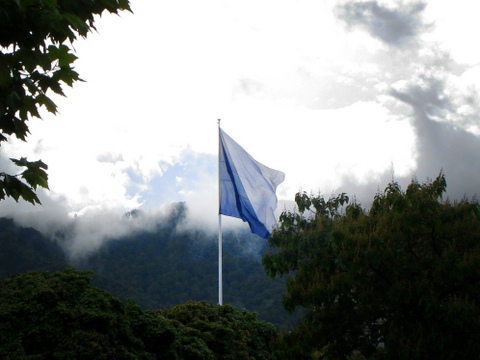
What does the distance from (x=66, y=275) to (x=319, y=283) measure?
5146 mm

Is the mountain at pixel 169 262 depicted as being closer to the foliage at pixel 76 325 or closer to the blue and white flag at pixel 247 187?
the blue and white flag at pixel 247 187

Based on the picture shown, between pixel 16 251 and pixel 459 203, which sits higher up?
pixel 459 203

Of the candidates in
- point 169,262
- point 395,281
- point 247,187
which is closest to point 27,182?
point 395,281

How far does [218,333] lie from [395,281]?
6.11 m

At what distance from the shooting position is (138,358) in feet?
39.2

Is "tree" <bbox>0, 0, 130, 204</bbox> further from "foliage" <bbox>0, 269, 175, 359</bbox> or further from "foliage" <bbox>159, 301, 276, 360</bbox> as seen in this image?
"foliage" <bbox>159, 301, 276, 360</bbox>

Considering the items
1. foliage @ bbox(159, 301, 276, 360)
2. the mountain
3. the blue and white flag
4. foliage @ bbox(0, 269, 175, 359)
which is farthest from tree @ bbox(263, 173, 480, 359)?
the mountain

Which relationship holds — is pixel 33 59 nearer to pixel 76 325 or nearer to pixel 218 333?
pixel 76 325

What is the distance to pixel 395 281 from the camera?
11.6m

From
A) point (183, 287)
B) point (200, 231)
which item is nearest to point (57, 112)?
point (183, 287)

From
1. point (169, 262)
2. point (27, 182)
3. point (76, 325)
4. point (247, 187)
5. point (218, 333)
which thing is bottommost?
point (169, 262)

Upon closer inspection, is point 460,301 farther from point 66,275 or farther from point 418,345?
point 66,275

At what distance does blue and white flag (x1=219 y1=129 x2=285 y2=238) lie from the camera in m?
21.1

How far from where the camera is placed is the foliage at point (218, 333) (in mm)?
14586
